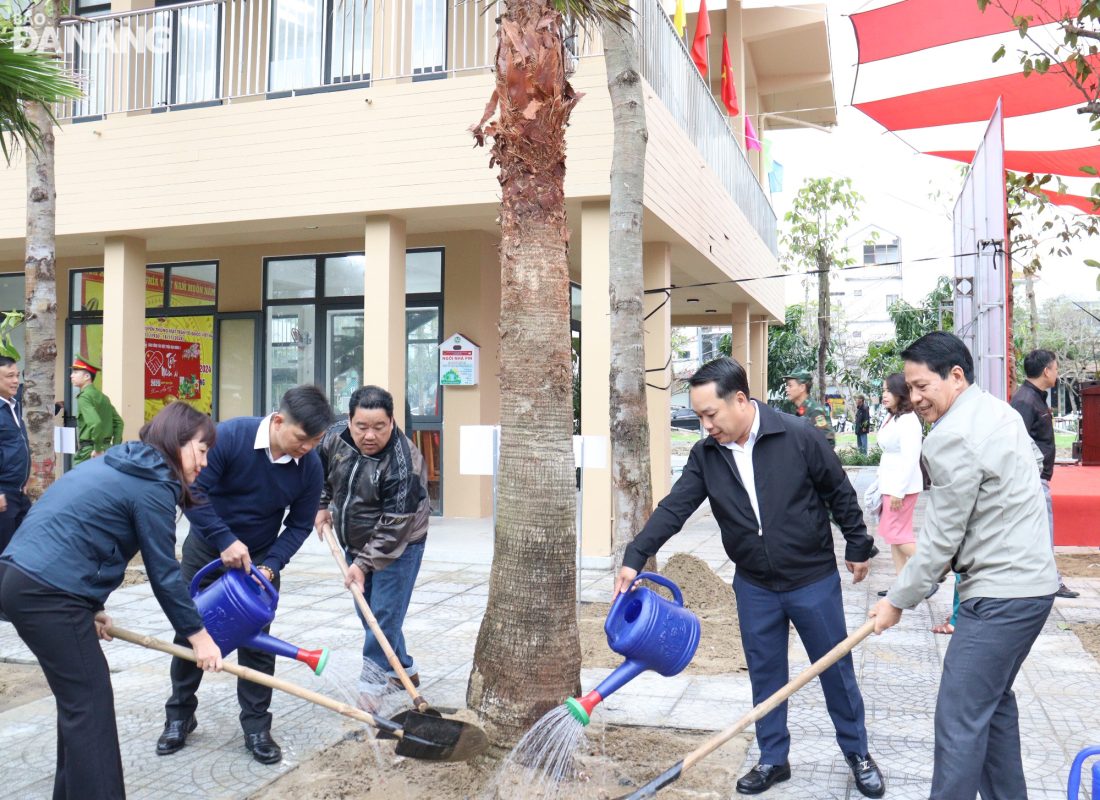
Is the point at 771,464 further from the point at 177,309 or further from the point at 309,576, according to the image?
the point at 177,309

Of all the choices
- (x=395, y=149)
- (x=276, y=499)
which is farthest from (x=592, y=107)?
(x=276, y=499)

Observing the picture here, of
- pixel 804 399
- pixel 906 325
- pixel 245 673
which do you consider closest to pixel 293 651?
pixel 245 673

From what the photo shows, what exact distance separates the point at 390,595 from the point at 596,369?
4956mm

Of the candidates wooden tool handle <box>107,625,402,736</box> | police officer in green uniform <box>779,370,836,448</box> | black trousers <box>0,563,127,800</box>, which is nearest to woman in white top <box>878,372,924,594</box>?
police officer in green uniform <box>779,370,836,448</box>

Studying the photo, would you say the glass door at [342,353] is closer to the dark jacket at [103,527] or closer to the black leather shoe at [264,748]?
the black leather shoe at [264,748]

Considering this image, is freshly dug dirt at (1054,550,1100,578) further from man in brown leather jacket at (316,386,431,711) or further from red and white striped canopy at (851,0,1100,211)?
man in brown leather jacket at (316,386,431,711)

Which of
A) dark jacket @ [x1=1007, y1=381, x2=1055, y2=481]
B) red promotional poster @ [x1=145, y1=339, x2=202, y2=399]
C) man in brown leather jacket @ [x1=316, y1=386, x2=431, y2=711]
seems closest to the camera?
man in brown leather jacket @ [x1=316, y1=386, x2=431, y2=711]

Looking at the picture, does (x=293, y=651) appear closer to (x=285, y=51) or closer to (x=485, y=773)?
(x=485, y=773)

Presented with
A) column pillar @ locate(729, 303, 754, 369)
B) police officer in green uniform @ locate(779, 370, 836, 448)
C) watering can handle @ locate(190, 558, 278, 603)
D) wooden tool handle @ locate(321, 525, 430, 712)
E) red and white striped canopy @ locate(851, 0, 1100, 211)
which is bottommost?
wooden tool handle @ locate(321, 525, 430, 712)

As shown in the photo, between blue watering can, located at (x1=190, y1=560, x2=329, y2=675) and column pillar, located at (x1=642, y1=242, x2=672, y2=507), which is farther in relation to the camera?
column pillar, located at (x1=642, y1=242, x2=672, y2=507)

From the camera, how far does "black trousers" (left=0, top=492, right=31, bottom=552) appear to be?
21.9 ft

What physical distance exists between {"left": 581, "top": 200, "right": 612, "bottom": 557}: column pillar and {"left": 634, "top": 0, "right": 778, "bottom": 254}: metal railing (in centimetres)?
176

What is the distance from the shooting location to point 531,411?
426 centimetres

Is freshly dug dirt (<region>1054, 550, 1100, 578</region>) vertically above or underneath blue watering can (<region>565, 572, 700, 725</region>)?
underneath
